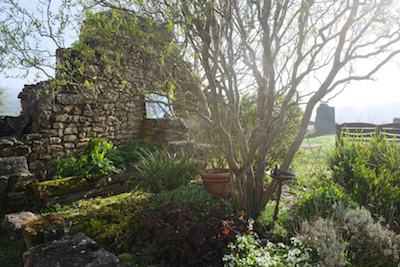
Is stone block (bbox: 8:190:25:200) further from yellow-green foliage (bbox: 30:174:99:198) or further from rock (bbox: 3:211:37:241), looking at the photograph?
rock (bbox: 3:211:37:241)

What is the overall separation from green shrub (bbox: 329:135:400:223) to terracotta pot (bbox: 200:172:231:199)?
1910 mm

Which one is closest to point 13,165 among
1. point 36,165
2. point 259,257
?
point 36,165

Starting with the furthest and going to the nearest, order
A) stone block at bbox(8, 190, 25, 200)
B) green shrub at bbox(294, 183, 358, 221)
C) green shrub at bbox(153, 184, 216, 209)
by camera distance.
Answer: stone block at bbox(8, 190, 25, 200) < green shrub at bbox(153, 184, 216, 209) < green shrub at bbox(294, 183, 358, 221)

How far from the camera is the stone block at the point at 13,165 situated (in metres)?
4.39

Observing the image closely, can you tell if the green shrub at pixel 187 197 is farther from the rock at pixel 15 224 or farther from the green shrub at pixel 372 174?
the green shrub at pixel 372 174

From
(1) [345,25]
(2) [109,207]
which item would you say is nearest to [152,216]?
(2) [109,207]

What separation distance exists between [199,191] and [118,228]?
5.02ft

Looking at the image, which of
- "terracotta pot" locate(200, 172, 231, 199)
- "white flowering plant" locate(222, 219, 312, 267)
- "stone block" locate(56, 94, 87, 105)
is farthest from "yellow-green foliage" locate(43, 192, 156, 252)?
"stone block" locate(56, 94, 87, 105)

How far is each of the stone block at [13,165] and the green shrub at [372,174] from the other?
529 centimetres

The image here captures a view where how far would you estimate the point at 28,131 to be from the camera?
5090 mm

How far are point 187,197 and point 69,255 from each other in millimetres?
1855

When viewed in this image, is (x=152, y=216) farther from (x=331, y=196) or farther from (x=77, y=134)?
(x=77, y=134)

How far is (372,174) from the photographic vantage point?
381 cm

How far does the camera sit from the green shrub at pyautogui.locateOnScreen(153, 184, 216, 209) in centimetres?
384
